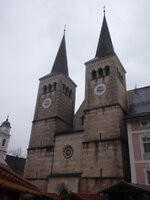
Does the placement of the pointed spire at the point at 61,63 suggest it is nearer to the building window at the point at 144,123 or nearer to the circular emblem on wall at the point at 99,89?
the circular emblem on wall at the point at 99,89

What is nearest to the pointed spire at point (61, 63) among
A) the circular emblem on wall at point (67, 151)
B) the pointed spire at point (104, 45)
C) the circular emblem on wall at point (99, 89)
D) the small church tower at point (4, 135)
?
the pointed spire at point (104, 45)

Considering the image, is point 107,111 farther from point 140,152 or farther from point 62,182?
point 62,182

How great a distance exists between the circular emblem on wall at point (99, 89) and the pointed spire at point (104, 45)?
496cm

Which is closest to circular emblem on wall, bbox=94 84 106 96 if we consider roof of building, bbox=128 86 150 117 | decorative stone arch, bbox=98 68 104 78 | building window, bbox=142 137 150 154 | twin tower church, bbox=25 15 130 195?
twin tower church, bbox=25 15 130 195

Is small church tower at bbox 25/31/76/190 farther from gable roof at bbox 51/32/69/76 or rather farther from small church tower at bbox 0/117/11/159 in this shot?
small church tower at bbox 0/117/11/159

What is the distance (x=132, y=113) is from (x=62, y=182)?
11.0 m

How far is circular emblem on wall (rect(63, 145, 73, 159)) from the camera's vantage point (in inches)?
940

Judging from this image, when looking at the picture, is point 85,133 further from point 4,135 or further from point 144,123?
point 4,135

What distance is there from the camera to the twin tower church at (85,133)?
20.6 meters

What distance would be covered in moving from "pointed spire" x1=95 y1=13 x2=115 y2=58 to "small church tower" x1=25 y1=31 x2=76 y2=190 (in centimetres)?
674

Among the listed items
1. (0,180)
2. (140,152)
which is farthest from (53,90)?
(0,180)

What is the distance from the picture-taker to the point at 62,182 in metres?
22.2

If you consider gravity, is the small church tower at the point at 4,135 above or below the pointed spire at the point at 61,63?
below

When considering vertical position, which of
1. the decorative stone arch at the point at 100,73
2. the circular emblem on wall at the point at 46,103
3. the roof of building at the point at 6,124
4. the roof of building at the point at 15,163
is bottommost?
the roof of building at the point at 15,163
